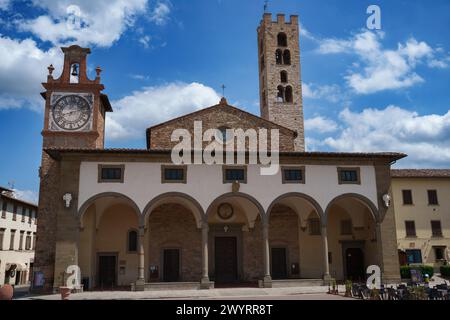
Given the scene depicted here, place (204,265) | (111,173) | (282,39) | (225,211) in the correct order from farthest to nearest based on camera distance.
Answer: (282,39), (225,211), (111,173), (204,265)

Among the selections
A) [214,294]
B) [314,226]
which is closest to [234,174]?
[214,294]

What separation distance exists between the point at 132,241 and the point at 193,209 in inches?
170

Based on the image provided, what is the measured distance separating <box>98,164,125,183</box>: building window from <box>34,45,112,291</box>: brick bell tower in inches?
111

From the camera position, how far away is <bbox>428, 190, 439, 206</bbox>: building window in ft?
97.7

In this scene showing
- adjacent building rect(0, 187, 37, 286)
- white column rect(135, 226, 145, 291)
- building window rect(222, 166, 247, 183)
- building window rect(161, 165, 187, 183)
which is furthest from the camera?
adjacent building rect(0, 187, 37, 286)

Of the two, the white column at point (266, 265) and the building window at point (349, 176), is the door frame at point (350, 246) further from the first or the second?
the white column at point (266, 265)

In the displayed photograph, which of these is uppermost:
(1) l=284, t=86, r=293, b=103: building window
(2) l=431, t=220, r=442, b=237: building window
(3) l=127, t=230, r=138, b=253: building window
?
(1) l=284, t=86, r=293, b=103: building window

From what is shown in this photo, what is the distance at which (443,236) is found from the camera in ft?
96.4

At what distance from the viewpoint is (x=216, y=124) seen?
27.2 m

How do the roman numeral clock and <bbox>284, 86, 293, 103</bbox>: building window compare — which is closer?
the roman numeral clock

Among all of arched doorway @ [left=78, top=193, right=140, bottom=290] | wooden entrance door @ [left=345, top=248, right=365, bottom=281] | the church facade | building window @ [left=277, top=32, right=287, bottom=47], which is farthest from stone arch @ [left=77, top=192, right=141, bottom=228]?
building window @ [left=277, top=32, right=287, bottom=47]

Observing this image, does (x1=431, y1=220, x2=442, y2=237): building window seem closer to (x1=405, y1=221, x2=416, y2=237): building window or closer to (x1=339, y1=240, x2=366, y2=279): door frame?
(x1=405, y1=221, x2=416, y2=237): building window

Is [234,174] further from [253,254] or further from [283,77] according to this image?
[283,77]
